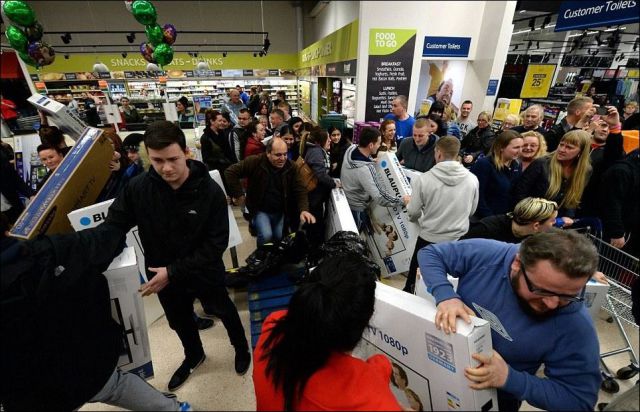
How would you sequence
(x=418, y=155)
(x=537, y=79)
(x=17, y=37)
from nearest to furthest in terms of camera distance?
(x=418, y=155)
(x=17, y=37)
(x=537, y=79)

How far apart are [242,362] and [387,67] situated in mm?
6069

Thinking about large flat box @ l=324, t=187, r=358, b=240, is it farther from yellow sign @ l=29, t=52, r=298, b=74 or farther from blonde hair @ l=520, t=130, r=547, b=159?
yellow sign @ l=29, t=52, r=298, b=74

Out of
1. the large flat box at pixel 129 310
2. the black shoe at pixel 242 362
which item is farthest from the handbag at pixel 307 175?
the large flat box at pixel 129 310

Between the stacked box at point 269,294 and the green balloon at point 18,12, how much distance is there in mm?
6400

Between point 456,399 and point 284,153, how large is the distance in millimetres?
2117

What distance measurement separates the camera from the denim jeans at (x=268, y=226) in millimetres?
2861

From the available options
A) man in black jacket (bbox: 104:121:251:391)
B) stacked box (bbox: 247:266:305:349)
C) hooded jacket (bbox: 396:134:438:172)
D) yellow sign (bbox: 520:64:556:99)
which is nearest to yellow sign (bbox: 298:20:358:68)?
hooded jacket (bbox: 396:134:438:172)

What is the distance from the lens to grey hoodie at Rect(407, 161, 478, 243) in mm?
2152

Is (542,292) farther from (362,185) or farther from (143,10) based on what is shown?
(143,10)

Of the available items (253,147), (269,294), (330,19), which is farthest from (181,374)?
(330,19)

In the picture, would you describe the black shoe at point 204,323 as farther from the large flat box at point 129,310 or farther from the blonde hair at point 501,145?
the blonde hair at point 501,145

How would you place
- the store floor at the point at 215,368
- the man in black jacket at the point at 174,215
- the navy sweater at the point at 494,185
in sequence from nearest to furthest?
the man in black jacket at the point at 174,215 → the store floor at the point at 215,368 → the navy sweater at the point at 494,185

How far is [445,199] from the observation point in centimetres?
219

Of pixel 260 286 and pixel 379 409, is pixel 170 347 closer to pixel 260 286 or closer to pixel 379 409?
pixel 260 286
